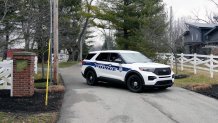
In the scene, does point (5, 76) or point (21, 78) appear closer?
point (21, 78)

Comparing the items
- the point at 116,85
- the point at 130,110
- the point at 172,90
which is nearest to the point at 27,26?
the point at 116,85

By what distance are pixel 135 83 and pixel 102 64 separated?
2.37 metres

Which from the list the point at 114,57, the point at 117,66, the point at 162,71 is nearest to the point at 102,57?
the point at 114,57

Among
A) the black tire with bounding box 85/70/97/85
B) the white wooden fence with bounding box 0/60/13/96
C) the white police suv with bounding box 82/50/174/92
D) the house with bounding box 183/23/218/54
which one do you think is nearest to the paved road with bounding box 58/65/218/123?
the white police suv with bounding box 82/50/174/92

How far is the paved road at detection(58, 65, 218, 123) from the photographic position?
958 centimetres

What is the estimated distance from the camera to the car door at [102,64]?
16.5m

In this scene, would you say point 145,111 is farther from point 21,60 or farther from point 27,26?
point 27,26

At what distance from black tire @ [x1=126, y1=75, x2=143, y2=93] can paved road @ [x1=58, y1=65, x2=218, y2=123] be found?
28 cm

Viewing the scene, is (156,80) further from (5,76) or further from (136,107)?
(5,76)

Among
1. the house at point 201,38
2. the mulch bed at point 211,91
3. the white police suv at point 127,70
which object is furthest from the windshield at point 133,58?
the house at point 201,38

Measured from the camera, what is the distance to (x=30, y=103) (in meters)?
11.7

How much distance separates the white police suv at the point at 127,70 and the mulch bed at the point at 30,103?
119 inches

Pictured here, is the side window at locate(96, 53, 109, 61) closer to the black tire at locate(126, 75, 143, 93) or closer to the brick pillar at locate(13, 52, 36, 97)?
the black tire at locate(126, 75, 143, 93)

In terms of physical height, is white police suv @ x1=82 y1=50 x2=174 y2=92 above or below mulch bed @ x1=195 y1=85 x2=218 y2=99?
above
